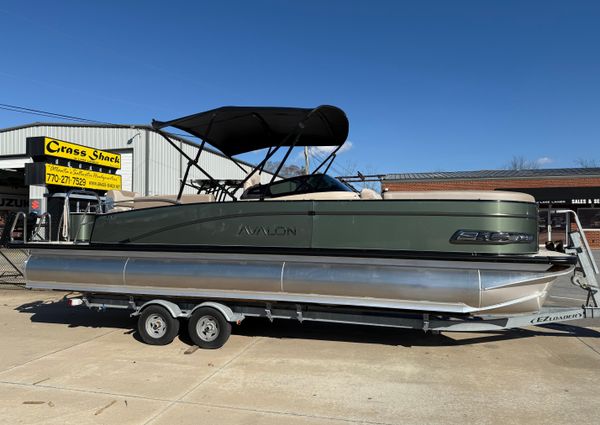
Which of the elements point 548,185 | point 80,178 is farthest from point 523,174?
point 80,178

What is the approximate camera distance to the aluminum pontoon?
15.9 ft

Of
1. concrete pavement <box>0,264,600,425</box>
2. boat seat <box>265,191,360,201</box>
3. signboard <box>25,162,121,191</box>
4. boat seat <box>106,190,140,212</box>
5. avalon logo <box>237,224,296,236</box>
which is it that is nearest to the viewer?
concrete pavement <box>0,264,600,425</box>

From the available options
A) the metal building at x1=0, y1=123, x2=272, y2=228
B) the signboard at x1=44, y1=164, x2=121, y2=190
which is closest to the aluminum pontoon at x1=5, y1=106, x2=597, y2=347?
the signboard at x1=44, y1=164, x2=121, y2=190

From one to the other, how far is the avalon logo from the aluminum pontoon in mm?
12

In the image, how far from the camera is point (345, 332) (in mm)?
6566

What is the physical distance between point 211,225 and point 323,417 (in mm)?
2708

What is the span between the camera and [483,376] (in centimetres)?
479

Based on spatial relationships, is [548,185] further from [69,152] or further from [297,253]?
[297,253]

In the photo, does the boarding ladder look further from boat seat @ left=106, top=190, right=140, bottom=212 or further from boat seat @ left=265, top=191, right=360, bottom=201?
boat seat @ left=106, top=190, right=140, bottom=212

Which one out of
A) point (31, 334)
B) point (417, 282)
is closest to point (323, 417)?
point (417, 282)

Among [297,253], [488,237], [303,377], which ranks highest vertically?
[488,237]

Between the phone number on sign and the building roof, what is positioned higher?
the building roof

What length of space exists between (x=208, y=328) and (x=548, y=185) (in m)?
25.5

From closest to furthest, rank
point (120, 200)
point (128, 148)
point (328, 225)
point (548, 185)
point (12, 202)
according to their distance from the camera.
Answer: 1. point (328, 225)
2. point (120, 200)
3. point (128, 148)
4. point (548, 185)
5. point (12, 202)
